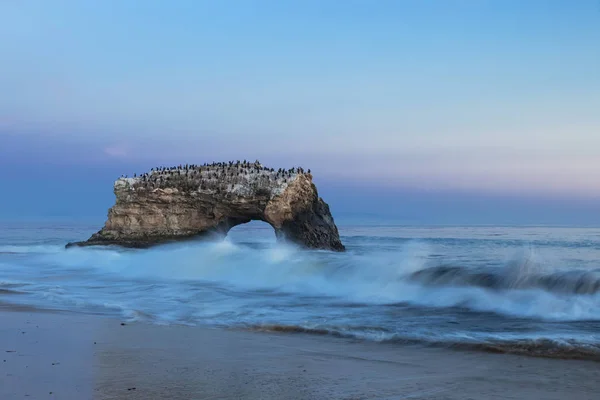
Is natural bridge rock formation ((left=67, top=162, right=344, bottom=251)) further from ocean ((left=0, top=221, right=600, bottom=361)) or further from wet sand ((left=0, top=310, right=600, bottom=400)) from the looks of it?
wet sand ((left=0, top=310, right=600, bottom=400))

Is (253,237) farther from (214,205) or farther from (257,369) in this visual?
(257,369)

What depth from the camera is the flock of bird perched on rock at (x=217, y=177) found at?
85.7ft

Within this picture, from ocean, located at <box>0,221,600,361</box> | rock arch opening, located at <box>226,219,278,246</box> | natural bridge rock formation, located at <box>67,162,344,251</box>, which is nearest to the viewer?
ocean, located at <box>0,221,600,361</box>

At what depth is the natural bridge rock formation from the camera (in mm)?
25969

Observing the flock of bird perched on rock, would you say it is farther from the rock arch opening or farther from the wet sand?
the wet sand

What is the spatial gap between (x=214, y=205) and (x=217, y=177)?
130cm

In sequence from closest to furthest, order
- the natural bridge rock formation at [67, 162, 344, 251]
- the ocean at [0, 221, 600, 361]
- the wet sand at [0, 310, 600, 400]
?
the wet sand at [0, 310, 600, 400] → the ocean at [0, 221, 600, 361] → the natural bridge rock formation at [67, 162, 344, 251]

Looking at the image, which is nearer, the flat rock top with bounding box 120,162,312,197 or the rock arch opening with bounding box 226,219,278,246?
the flat rock top with bounding box 120,162,312,197

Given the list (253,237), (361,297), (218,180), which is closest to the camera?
(361,297)

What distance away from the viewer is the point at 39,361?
20.6ft

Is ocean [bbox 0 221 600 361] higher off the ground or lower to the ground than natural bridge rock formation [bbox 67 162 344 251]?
lower

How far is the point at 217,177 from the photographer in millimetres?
26672

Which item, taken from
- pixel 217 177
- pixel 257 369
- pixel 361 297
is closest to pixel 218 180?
pixel 217 177

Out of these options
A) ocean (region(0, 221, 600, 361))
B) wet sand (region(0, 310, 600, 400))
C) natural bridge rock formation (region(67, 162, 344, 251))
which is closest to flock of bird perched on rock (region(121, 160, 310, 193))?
natural bridge rock formation (region(67, 162, 344, 251))
